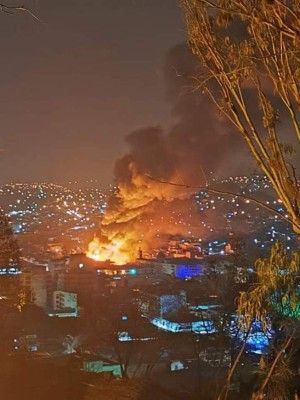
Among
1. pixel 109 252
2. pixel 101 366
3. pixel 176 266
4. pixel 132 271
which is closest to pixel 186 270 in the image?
pixel 176 266

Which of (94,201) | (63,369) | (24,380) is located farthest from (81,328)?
(94,201)

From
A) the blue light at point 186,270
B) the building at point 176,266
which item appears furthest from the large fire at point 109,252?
the blue light at point 186,270

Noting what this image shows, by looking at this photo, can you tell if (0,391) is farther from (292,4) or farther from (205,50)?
(292,4)

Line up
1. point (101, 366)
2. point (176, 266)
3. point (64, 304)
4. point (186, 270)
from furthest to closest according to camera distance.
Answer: point (176, 266) → point (186, 270) → point (64, 304) → point (101, 366)

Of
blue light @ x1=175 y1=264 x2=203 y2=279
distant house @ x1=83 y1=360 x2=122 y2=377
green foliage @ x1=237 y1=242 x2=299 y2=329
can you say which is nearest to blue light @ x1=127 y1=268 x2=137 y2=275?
blue light @ x1=175 y1=264 x2=203 y2=279

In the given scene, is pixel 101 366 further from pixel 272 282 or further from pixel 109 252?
pixel 109 252

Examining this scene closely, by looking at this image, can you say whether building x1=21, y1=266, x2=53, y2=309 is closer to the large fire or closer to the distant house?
the large fire

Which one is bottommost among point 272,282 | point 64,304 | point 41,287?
point 64,304

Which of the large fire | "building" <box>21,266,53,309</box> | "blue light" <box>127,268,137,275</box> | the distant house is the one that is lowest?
the distant house
